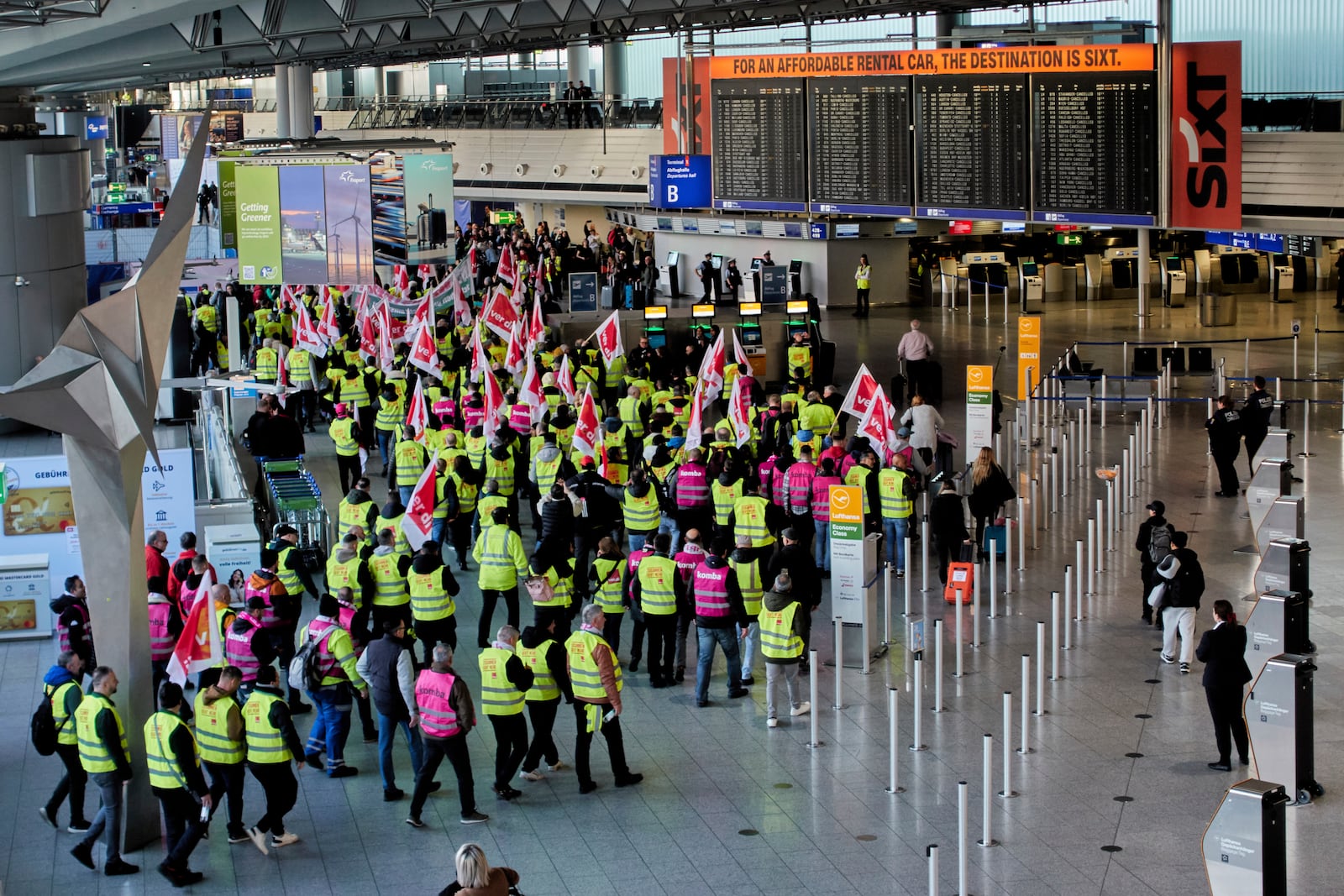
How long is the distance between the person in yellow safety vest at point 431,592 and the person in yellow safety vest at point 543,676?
6.27ft

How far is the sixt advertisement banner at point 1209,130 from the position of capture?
24.9 meters

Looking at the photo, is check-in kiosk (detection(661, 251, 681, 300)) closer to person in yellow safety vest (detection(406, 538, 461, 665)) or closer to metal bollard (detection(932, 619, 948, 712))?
metal bollard (detection(932, 619, 948, 712))

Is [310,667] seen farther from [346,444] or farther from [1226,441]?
[1226,441]

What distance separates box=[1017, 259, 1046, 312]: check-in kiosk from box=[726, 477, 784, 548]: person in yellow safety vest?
2511 cm

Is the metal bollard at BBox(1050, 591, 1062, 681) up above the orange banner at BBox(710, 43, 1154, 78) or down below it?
below

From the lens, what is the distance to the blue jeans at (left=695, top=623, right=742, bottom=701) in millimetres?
14414

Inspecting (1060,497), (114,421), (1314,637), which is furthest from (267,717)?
(1060,497)

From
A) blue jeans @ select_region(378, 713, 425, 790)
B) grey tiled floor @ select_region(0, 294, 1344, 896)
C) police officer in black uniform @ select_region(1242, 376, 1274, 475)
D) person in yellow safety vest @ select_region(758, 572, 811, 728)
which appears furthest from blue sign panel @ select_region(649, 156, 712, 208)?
blue jeans @ select_region(378, 713, 425, 790)

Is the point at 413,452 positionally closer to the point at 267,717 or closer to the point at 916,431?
the point at 916,431

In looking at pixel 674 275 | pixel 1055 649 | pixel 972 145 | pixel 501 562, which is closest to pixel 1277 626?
pixel 1055 649

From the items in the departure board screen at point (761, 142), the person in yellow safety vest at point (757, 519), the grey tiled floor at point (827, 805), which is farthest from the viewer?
the departure board screen at point (761, 142)

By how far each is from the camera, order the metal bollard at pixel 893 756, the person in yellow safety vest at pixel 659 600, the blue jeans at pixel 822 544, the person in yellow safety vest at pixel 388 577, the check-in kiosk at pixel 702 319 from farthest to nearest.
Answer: the check-in kiosk at pixel 702 319, the blue jeans at pixel 822 544, the person in yellow safety vest at pixel 388 577, the person in yellow safety vest at pixel 659 600, the metal bollard at pixel 893 756

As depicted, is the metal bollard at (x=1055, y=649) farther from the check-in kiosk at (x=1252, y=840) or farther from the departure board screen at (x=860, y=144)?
the departure board screen at (x=860, y=144)

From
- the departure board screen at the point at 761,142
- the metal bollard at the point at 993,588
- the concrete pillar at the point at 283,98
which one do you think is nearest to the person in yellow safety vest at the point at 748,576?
the metal bollard at the point at 993,588
